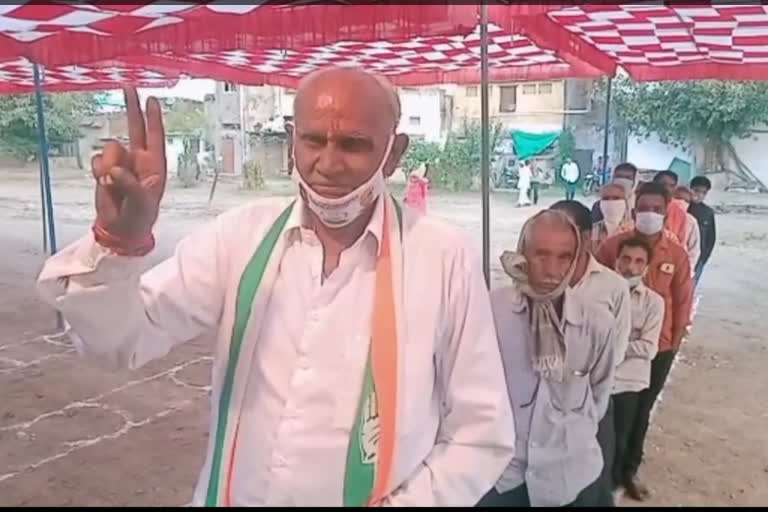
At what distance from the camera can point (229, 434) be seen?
109cm

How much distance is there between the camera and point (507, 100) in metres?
18.0

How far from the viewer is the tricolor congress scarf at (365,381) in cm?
104

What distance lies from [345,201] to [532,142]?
16.2 m

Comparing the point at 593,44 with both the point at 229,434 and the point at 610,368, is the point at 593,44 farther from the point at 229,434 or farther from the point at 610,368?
the point at 229,434

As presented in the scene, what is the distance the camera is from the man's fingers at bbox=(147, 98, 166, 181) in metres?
0.91

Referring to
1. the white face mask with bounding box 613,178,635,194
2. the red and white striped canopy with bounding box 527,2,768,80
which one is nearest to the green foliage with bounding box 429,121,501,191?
the red and white striped canopy with bounding box 527,2,768,80

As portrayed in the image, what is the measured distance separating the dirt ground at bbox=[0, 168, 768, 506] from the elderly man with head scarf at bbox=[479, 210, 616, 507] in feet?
3.93

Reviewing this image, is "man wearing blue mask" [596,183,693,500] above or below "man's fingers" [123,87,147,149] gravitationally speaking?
below

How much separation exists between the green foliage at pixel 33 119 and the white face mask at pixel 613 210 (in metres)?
16.2

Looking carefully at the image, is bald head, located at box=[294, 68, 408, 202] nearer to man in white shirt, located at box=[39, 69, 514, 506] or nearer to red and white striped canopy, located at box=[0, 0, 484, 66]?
man in white shirt, located at box=[39, 69, 514, 506]

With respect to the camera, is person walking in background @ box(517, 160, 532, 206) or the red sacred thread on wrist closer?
the red sacred thread on wrist

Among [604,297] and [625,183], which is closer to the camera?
[604,297]

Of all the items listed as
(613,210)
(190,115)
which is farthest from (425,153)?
(613,210)

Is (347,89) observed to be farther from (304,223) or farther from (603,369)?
(603,369)
